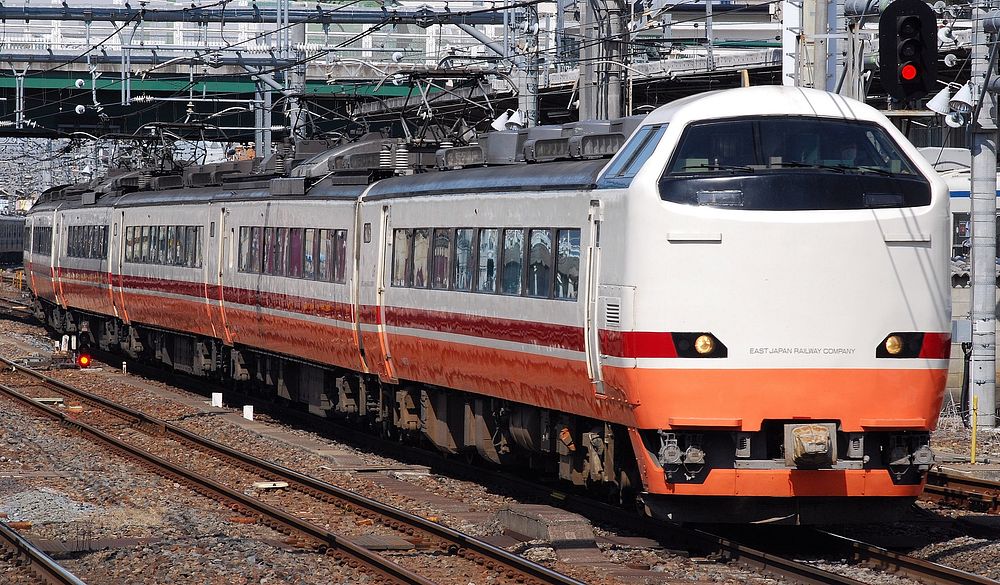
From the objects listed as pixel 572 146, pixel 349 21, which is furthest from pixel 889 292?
pixel 349 21

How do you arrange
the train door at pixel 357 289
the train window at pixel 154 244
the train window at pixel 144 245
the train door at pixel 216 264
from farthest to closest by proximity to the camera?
the train window at pixel 144 245 → the train window at pixel 154 244 → the train door at pixel 216 264 → the train door at pixel 357 289

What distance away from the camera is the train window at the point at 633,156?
36.7 feet

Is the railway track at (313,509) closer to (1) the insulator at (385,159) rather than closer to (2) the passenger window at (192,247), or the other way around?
(1) the insulator at (385,159)

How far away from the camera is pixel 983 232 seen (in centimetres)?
2047

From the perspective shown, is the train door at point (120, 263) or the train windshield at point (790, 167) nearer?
the train windshield at point (790, 167)

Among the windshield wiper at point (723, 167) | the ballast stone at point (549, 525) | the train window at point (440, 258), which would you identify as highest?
the windshield wiper at point (723, 167)

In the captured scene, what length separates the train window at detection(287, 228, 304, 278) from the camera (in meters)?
19.8

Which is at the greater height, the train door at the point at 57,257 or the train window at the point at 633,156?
the train window at the point at 633,156

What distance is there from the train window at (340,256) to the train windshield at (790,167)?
7399mm

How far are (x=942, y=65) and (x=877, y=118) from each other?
20.7 metres

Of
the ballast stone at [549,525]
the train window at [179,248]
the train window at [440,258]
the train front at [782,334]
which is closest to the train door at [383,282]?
the train window at [440,258]

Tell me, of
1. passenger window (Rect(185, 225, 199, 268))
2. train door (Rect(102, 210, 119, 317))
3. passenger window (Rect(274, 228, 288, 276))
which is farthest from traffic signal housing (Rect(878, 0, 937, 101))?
train door (Rect(102, 210, 119, 317))

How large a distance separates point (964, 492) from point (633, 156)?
468 centimetres

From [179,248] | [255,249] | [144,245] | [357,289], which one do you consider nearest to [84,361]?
[144,245]
